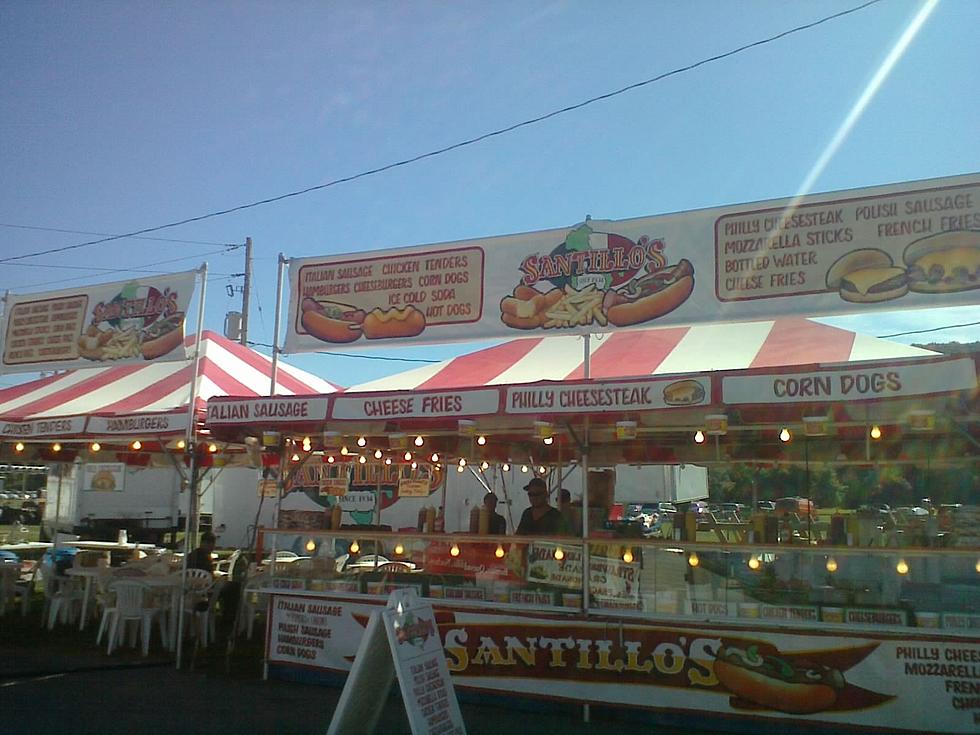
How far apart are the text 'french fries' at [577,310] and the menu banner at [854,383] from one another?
1884 millimetres

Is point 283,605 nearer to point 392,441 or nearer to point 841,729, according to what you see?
point 392,441

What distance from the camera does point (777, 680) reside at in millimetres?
6059

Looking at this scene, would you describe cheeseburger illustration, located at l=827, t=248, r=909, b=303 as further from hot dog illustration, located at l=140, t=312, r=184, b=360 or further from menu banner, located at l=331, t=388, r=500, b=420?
hot dog illustration, located at l=140, t=312, r=184, b=360

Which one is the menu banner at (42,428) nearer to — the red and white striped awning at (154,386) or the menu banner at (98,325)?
the red and white striped awning at (154,386)

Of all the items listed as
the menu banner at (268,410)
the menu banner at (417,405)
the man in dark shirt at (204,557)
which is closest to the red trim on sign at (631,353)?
the menu banner at (417,405)

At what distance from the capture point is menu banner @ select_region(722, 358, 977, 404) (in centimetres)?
525

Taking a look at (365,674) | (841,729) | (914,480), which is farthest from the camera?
(914,480)

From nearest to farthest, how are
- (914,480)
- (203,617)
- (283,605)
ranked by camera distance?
(283,605) → (203,617) → (914,480)

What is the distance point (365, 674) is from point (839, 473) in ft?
Answer: 27.3

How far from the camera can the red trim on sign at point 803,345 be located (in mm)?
6965

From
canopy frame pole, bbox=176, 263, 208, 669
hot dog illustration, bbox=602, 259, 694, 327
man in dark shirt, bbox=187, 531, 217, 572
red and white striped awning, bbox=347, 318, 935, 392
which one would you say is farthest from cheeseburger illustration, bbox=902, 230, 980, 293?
man in dark shirt, bbox=187, 531, 217, 572

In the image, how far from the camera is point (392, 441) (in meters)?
9.43

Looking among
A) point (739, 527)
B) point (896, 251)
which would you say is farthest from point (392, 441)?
point (896, 251)

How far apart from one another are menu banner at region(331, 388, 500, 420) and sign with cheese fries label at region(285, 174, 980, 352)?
124cm
